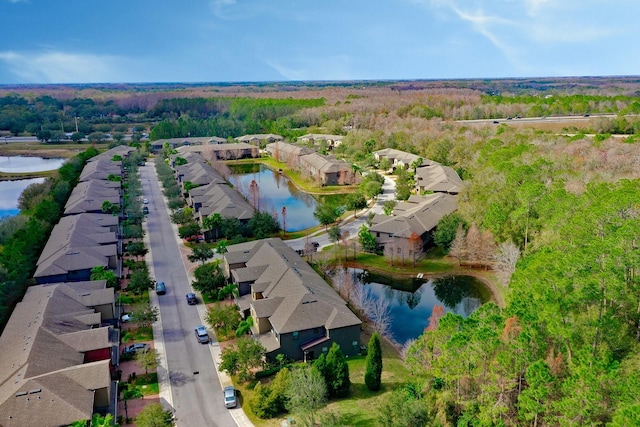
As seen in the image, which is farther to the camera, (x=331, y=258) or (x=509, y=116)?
(x=509, y=116)

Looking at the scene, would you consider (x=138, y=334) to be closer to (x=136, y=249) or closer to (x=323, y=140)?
(x=136, y=249)

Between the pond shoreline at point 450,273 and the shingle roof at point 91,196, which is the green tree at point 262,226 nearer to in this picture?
the pond shoreline at point 450,273

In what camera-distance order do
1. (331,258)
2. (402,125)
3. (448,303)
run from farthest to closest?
(402,125), (331,258), (448,303)

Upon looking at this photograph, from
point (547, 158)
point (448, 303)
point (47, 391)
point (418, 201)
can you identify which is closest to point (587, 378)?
point (448, 303)

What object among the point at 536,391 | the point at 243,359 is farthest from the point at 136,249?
the point at 536,391

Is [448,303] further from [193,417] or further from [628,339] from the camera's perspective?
[193,417]

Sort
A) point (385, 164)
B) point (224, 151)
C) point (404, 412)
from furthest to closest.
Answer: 1. point (224, 151)
2. point (385, 164)
3. point (404, 412)
